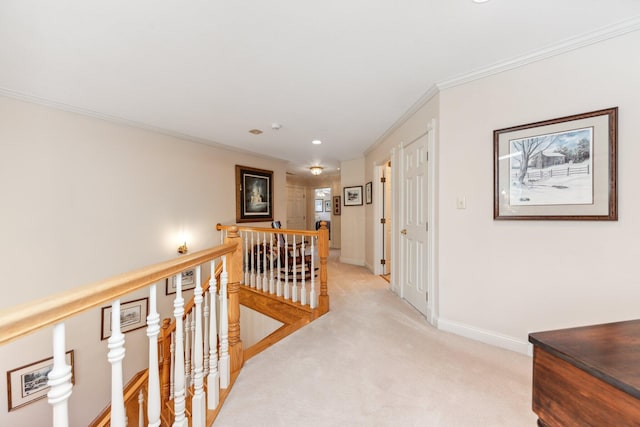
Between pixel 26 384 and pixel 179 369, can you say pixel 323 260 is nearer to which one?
pixel 179 369

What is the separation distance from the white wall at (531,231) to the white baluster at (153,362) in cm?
230

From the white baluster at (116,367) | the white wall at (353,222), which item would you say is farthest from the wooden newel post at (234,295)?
the white wall at (353,222)

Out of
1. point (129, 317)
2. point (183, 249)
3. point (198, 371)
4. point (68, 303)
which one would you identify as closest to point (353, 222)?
point (183, 249)

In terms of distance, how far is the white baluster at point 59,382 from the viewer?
606mm

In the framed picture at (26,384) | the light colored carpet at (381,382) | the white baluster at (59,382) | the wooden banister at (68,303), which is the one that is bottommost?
the framed picture at (26,384)

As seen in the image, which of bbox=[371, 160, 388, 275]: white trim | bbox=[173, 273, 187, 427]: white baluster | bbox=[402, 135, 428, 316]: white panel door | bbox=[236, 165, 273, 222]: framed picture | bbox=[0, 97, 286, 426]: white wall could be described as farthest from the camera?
bbox=[236, 165, 273, 222]: framed picture

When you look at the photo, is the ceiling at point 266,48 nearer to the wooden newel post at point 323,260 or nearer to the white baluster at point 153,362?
the wooden newel post at point 323,260

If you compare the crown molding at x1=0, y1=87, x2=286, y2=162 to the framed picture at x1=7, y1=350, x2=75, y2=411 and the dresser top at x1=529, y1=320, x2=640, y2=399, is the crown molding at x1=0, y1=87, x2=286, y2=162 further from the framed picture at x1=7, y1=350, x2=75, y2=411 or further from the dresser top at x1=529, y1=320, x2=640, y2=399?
the dresser top at x1=529, y1=320, x2=640, y2=399

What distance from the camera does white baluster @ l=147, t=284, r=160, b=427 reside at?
3.13 feet

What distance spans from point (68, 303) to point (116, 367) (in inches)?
11.0

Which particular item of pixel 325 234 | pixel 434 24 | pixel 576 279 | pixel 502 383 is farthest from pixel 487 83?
pixel 502 383

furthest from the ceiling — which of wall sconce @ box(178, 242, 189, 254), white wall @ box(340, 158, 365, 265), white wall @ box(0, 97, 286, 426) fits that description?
white wall @ box(340, 158, 365, 265)

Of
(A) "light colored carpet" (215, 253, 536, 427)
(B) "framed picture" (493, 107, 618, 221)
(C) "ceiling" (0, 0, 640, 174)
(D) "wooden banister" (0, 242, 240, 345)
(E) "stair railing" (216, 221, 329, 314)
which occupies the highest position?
A: (C) "ceiling" (0, 0, 640, 174)

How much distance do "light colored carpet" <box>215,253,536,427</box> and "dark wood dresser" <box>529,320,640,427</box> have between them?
2.85 feet
